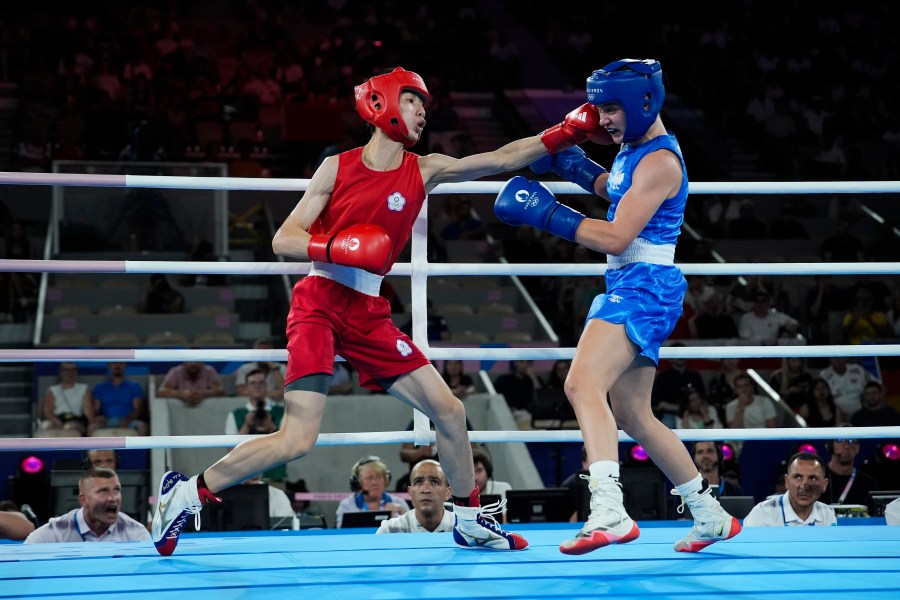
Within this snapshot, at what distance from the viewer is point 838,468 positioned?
6.84 m

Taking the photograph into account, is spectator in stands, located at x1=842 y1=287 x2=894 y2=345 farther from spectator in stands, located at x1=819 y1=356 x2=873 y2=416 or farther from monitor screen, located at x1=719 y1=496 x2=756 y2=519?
monitor screen, located at x1=719 y1=496 x2=756 y2=519

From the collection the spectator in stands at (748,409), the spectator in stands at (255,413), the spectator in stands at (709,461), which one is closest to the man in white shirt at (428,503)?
the spectator in stands at (709,461)

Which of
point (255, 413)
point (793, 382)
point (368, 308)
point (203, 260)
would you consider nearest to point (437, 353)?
point (368, 308)

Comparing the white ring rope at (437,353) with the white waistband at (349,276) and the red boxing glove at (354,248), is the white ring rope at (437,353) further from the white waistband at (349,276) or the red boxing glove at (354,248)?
the red boxing glove at (354,248)

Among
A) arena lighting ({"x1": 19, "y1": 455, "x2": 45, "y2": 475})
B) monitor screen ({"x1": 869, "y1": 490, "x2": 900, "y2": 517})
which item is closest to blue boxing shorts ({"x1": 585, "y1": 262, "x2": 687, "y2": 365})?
monitor screen ({"x1": 869, "y1": 490, "x2": 900, "y2": 517})

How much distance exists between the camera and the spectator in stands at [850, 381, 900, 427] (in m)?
8.19

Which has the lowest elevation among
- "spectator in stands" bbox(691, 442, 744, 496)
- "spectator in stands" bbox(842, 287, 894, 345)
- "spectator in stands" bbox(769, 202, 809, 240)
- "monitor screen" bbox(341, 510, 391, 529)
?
"monitor screen" bbox(341, 510, 391, 529)

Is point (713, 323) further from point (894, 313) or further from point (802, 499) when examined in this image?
point (802, 499)

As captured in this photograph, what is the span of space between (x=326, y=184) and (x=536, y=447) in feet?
16.7

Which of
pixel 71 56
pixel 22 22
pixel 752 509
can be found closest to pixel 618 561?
pixel 752 509

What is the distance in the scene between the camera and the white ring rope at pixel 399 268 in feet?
12.2

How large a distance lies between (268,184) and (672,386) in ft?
17.8

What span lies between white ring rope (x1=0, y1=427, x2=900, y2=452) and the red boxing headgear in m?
1.04

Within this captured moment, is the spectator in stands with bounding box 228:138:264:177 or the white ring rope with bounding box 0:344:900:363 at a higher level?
the spectator in stands with bounding box 228:138:264:177
